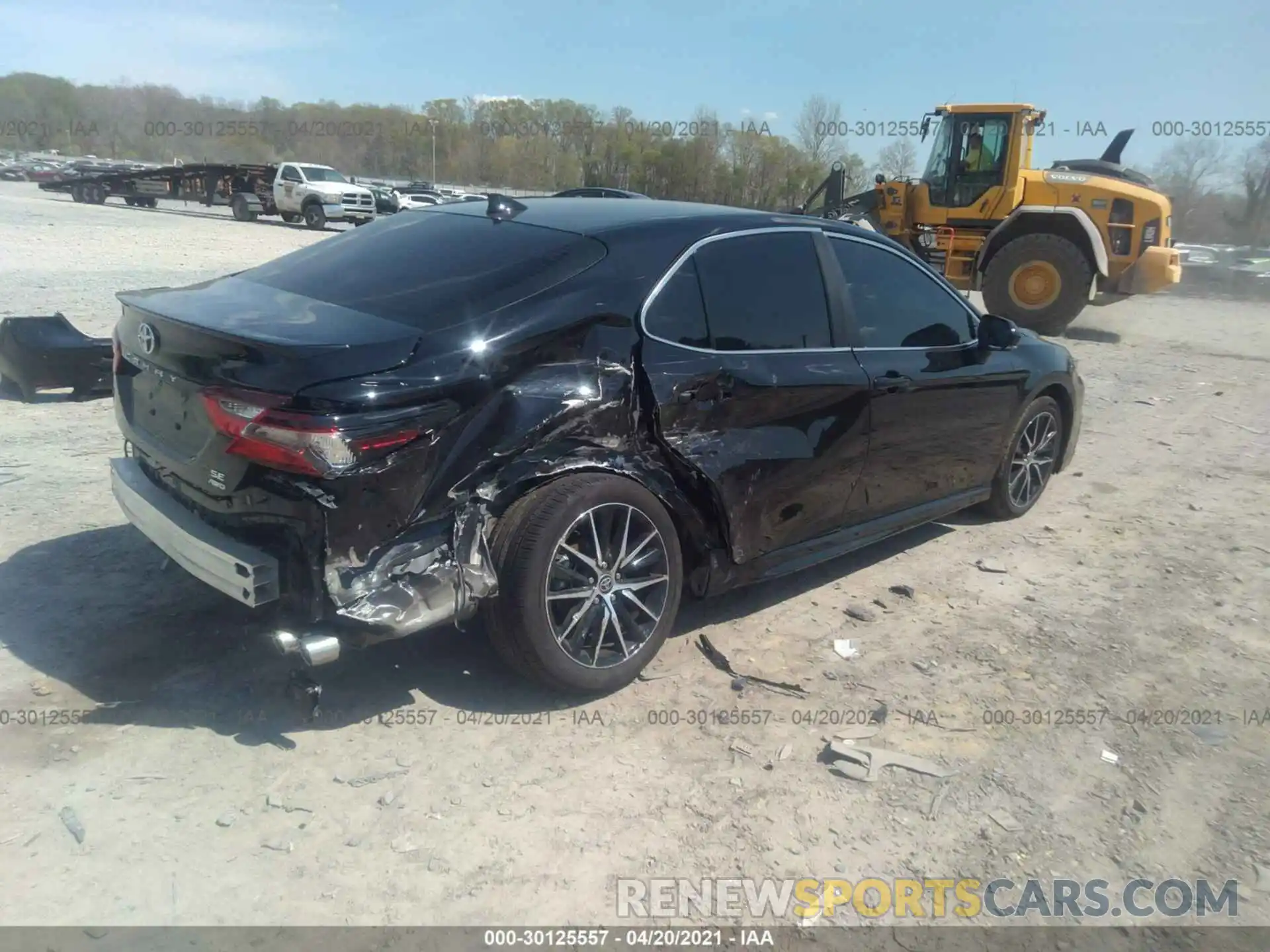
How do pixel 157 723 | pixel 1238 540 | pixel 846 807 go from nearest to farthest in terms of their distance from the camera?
pixel 846 807 → pixel 157 723 → pixel 1238 540

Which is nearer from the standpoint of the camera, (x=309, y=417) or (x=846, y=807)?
(x=309, y=417)

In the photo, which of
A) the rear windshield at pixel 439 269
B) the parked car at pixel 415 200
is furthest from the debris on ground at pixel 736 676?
the parked car at pixel 415 200

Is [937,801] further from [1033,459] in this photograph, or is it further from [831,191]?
[831,191]

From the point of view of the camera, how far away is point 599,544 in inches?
137

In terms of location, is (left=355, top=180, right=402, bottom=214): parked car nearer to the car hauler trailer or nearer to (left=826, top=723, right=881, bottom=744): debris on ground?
the car hauler trailer

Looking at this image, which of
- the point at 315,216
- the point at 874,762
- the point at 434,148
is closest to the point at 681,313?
the point at 874,762

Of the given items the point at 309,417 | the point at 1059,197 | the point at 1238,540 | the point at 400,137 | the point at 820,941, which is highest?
the point at 400,137

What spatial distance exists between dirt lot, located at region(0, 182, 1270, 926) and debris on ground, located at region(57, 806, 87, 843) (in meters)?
0.02

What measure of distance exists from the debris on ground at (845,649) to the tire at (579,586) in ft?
2.80

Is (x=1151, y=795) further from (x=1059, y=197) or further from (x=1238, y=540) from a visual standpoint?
(x=1059, y=197)

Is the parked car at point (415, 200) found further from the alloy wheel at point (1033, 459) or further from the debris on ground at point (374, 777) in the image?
the debris on ground at point (374, 777)

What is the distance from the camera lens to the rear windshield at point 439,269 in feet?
11.0

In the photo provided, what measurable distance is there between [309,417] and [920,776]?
2.38m

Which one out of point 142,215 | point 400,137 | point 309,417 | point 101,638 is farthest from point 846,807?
point 400,137
